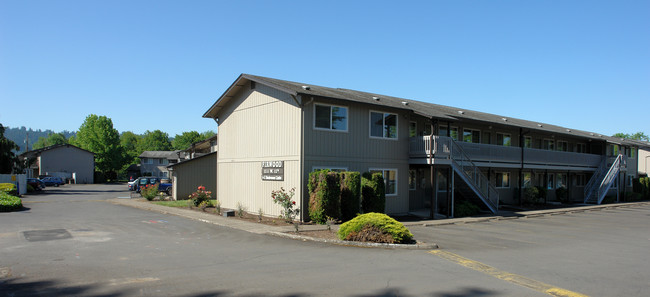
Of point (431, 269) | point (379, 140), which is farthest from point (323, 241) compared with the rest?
point (379, 140)

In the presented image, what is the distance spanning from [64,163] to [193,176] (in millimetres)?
51122

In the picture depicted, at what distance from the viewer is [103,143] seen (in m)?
83.2

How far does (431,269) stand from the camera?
9.47 m

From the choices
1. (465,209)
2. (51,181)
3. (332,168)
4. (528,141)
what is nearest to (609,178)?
(528,141)

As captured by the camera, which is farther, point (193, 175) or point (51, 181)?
point (51, 181)

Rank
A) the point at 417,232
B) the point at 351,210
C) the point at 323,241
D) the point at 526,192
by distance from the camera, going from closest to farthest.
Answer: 1. the point at 323,241
2. the point at 417,232
3. the point at 351,210
4. the point at 526,192

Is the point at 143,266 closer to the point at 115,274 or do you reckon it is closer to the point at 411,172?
the point at 115,274

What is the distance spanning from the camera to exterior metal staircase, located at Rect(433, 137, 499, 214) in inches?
854

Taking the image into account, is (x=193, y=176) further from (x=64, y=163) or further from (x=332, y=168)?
(x=64, y=163)

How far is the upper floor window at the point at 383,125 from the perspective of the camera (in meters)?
21.0

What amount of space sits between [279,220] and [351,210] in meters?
3.24

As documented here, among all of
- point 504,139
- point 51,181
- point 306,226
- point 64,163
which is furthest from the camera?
point 64,163

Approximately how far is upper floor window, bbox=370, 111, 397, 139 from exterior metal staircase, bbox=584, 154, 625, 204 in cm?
2188

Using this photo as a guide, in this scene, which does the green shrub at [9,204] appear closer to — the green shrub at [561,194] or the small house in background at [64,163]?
the green shrub at [561,194]
